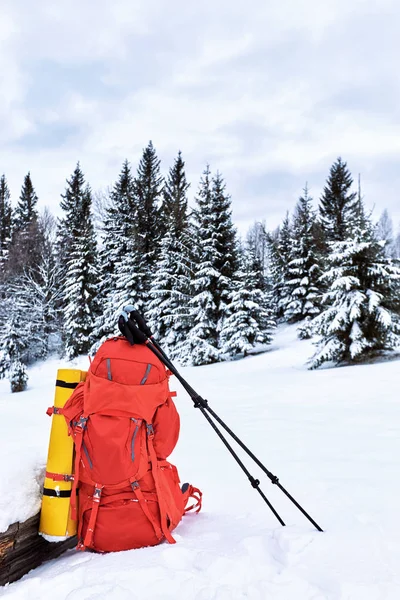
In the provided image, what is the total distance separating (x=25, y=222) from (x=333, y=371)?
3605 centimetres

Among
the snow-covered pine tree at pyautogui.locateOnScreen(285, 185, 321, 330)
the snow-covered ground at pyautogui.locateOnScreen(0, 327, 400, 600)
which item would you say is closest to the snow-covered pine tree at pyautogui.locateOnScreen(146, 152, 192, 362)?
the snow-covered pine tree at pyautogui.locateOnScreen(285, 185, 321, 330)

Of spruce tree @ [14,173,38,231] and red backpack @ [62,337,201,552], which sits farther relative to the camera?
spruce tree @ [14,173,38,231]

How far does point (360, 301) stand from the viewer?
1190 cm

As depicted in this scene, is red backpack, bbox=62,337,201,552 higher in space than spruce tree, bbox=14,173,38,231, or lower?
lower

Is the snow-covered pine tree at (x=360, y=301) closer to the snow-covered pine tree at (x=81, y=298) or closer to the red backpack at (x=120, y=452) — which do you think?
the red backpack at (x=120, y=452)

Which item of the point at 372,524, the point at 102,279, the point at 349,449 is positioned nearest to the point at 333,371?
the point at 349,449

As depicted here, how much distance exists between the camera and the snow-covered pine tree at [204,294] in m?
18.5

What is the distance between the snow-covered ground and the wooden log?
58mm

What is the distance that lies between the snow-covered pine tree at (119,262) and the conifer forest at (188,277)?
102 mm

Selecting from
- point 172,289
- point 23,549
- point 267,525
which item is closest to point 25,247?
point 172,289

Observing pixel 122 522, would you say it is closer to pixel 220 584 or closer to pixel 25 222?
pixel 220 584

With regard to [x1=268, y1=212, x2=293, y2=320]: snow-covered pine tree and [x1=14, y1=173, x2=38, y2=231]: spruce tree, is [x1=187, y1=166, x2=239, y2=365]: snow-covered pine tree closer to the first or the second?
[x1=268, y1=212, x2=293, y2=320]: snow-covered pine tree

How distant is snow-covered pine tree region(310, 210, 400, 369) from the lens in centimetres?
1202

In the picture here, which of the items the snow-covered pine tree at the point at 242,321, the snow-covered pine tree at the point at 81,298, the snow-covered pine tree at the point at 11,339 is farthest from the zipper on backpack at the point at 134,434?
the snow-covered pine tree at the point at 81,298
